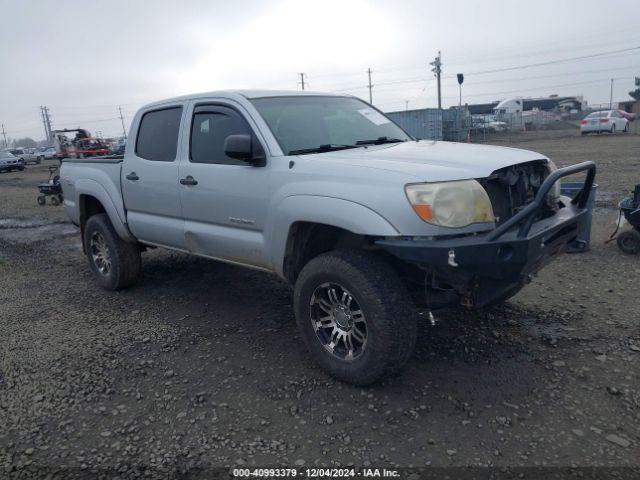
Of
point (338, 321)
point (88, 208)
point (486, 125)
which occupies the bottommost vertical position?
point (338, 321)

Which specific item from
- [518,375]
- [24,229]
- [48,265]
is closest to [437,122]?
[24,229]

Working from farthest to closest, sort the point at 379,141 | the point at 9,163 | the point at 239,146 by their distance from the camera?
the point at 9,163
the point at 379,141
the point at 239,146

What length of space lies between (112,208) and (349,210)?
10.4 feet

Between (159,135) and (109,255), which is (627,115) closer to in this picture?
(159,135)

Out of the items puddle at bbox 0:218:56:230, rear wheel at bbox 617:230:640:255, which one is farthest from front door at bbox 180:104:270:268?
puddle at bbox 0:218:56:230

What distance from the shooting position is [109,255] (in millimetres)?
5605

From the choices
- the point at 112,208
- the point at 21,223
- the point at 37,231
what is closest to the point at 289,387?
the point at 112,208

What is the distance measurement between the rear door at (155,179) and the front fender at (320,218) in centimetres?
124

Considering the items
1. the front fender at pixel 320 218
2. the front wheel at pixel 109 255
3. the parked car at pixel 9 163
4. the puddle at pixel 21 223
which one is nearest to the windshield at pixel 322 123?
the front fender at pixel 320 218

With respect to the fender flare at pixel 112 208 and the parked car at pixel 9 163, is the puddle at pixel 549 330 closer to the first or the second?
the fender flare at pixel 112 208

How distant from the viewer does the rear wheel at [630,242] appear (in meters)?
5.77

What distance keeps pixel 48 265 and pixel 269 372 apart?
16.0 feet

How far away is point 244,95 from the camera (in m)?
4.20

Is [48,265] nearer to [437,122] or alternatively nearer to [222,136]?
[222,136]
